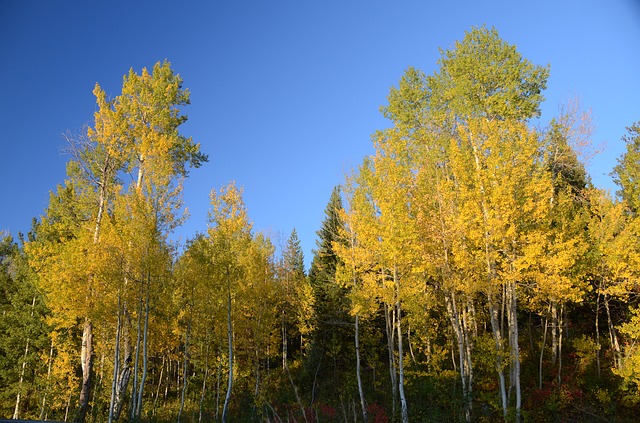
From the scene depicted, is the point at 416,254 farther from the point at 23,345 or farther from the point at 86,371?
the point at 23,345

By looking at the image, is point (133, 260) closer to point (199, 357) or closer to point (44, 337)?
point (199, 357)

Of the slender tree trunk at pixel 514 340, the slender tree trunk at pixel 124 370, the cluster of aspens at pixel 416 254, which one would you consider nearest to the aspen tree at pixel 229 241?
the cluster of aspens at pixel 416 254

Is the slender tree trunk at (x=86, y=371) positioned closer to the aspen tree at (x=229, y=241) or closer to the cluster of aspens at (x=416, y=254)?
the cluster of aspens at (x=416, y=254)

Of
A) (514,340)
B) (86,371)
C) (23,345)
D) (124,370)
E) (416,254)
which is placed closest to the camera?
(514,340)

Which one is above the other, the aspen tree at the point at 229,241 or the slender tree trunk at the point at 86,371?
the aspen tree at the point at 229,241

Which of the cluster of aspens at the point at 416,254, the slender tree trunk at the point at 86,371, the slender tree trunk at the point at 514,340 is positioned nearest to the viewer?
the slender tree trunk at the point at 514,340

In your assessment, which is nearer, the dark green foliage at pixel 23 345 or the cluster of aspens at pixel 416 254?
the cluster of aspens at pixel 416 254

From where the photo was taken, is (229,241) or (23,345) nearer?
(229,241)

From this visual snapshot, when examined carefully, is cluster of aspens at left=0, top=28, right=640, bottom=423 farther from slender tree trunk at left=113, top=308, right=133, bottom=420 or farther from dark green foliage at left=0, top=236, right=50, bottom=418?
dark green foliage at left=0, top=236, right=50, bottom=418

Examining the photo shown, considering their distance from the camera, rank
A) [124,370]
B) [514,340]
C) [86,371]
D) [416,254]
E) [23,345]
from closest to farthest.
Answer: [514,340], [416,254], [86,371], [124,370], [23,345]

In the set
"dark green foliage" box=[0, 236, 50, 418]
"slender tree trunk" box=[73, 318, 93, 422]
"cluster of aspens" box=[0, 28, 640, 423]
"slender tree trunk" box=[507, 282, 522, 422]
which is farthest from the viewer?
"dark green foliage" box=[0, 236, 50, 418]

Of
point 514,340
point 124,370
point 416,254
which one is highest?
point 416,254

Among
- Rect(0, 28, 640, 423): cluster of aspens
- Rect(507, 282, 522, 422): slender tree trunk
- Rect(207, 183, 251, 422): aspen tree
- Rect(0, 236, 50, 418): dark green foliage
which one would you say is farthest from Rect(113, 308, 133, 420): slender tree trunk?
Rect(507, 282, 522, 422): slender tree trunk

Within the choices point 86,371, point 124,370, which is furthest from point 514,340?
point 86,371
